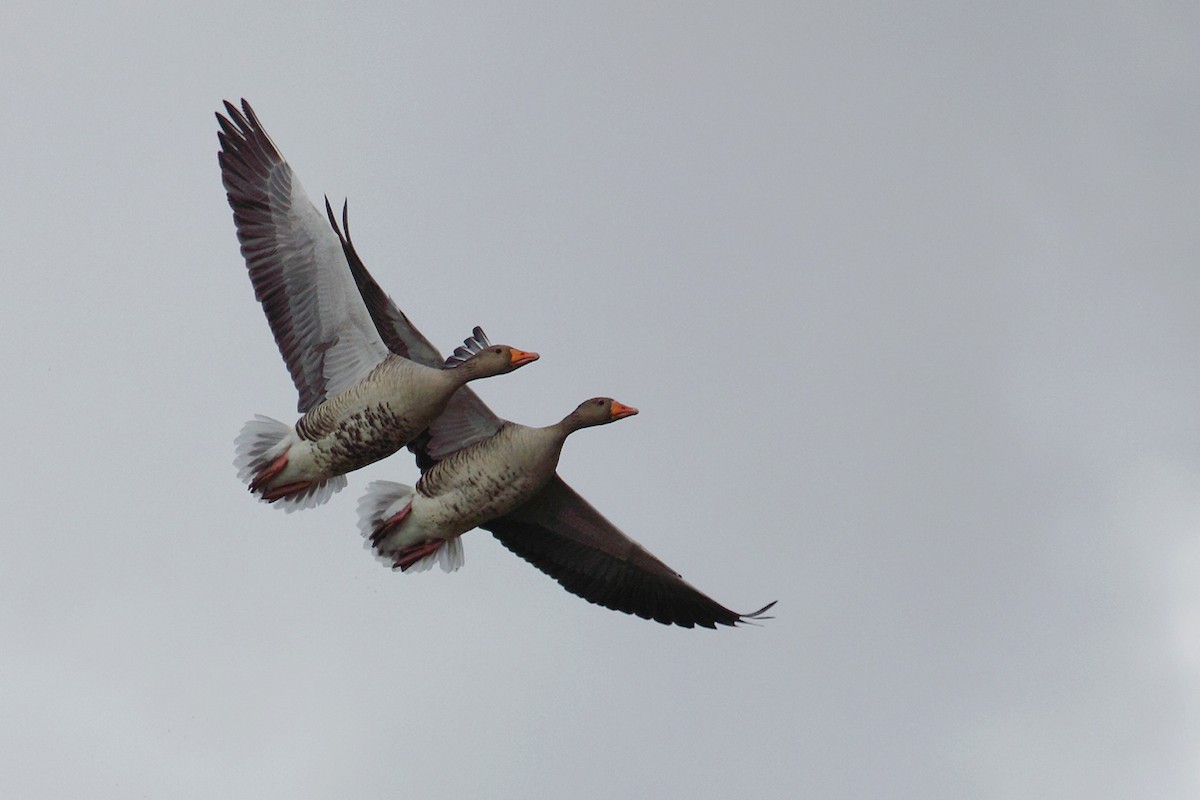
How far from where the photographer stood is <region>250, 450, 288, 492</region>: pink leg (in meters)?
17.8

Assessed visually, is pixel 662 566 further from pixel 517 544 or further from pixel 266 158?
pixel 266 158

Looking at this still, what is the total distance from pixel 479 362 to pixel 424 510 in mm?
1625

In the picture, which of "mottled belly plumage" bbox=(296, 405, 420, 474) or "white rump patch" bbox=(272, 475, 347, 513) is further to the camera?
"white rump patch" bbox=(272, 475, 347, 513)

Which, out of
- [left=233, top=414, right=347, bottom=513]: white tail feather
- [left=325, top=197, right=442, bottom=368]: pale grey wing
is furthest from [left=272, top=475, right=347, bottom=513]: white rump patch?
[left=325, top=197, right=442, bottom=368]: pale grey wing

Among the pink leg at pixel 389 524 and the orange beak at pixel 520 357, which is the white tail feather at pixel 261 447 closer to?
the pink leg at pixel 389 524

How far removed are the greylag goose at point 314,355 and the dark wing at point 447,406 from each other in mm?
113

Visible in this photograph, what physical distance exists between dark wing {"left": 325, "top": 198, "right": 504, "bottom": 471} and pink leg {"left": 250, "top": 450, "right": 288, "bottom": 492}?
1.29 meters

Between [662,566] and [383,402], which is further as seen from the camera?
[662,566]

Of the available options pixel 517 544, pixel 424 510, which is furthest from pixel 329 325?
pixel 517 544

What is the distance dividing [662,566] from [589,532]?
852 mm

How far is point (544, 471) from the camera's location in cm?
1719

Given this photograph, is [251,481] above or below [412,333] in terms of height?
below

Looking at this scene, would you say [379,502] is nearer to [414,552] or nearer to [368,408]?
[414,552]

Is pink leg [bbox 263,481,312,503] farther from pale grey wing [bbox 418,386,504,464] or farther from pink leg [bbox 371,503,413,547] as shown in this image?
pale grey wing [bbox 418,386,504,464]
